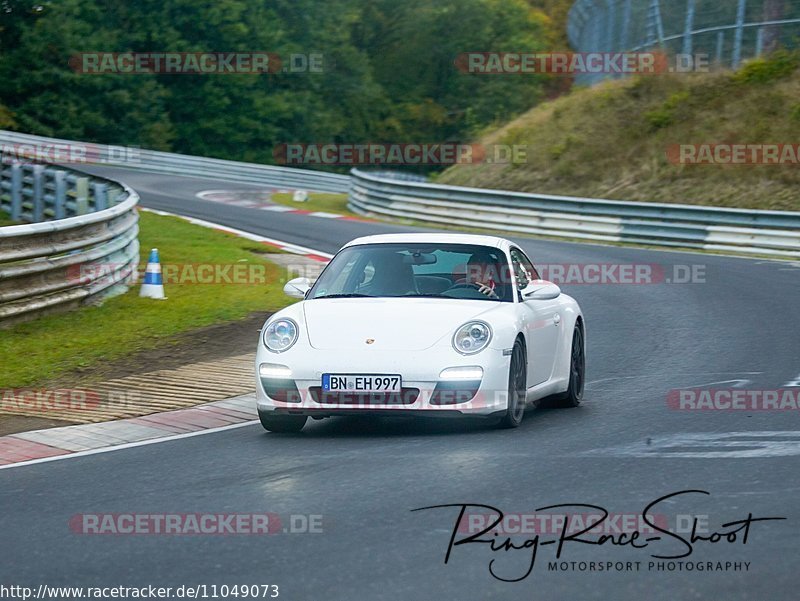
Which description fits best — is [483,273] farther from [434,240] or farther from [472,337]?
[472,337]

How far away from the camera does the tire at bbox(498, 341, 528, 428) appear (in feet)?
28.7

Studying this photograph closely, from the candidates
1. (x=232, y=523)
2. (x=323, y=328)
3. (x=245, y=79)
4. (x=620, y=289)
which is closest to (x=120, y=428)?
(x=323, y=328)

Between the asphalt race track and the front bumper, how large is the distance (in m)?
0.21

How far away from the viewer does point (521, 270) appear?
32.8ft

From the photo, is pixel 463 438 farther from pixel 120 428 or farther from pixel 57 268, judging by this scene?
pixel 57 268

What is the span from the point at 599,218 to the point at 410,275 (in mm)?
18463

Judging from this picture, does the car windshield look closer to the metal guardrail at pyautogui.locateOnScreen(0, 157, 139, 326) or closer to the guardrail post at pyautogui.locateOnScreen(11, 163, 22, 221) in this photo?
the metal guardrail at pyautogui.locateOnScreen(0, 157, 139, 326)

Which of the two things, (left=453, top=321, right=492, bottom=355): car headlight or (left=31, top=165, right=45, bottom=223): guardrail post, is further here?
(left=31, top=165, right=45, bottom=223): guardrail post

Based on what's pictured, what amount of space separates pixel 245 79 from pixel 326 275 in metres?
58.6

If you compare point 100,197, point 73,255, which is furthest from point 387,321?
point 100,197

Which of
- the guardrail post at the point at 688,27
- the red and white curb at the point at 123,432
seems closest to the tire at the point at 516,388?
the red and white curb at the point at 123,432

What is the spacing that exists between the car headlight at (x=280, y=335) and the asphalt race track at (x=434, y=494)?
59 centimetres

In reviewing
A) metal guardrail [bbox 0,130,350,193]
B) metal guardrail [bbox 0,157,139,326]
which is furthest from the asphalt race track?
metal guardrail [bbox 0,130,350,193]

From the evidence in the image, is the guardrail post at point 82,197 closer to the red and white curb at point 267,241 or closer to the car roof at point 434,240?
the red and white curb at point 267,241
